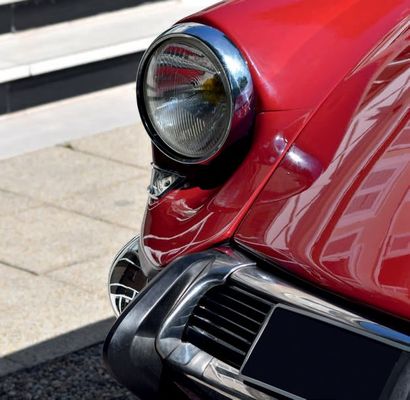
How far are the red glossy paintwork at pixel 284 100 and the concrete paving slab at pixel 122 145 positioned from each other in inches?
93.6

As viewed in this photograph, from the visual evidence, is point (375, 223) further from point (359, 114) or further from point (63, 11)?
point (63, 11)

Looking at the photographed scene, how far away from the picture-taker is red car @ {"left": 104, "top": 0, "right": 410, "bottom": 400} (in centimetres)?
178

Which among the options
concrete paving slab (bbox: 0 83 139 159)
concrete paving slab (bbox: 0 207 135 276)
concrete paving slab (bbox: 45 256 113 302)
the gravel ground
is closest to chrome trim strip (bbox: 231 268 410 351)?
the gravel ground

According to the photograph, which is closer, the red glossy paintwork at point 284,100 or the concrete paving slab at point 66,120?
the red glossy paintwork at point 284,100

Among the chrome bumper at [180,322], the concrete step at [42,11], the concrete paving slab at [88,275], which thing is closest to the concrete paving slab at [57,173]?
the concrete paving slab at [88,275]

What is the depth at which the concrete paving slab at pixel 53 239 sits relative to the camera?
3.69m

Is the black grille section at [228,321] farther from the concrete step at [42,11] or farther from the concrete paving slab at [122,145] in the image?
the concrete step at [42,11]

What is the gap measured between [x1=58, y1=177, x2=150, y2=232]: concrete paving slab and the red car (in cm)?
173

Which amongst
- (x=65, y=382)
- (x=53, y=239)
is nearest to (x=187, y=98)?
(x=65, y=382)

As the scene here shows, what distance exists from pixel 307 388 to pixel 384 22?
0.82m

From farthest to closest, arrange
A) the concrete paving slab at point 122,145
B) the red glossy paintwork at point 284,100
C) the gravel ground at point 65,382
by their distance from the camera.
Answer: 1. the concrete paving slab at point 122,145
2. the gravel ground at point 65,382
3. the red glossy paintwork at point 284,100

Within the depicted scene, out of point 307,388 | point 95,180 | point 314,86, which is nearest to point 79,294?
point 95,180

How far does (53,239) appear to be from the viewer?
151 inches

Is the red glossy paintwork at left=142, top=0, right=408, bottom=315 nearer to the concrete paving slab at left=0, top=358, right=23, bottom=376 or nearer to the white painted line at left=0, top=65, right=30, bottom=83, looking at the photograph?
the concrete paving slab at left=0, top=358, right=23, bottom=376
